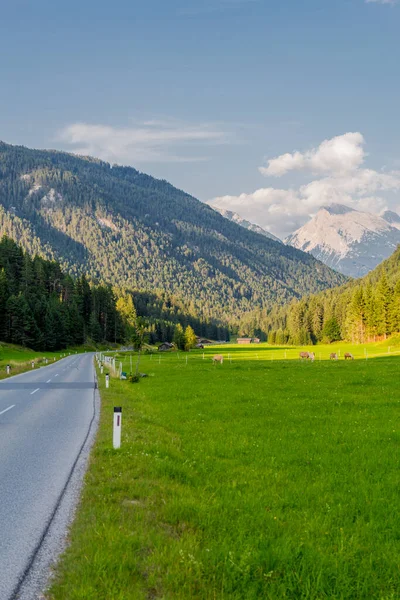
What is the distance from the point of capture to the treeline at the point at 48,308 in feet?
303

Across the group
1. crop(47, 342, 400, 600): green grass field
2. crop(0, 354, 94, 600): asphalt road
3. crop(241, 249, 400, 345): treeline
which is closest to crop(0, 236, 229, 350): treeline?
crop(241, 249, 400, 345): treeline

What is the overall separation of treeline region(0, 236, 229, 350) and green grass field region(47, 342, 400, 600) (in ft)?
231

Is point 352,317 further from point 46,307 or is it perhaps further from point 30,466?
point 30,466

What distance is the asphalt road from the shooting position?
5.75 m

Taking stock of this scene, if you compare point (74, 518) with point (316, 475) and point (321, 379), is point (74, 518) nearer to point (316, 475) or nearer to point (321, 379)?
point (316, 475)

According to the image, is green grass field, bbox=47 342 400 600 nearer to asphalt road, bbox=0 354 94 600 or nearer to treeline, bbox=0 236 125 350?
asphalt road, bbox=0 354 94 600

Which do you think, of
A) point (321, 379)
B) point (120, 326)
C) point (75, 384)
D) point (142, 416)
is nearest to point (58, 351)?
point (120, 326)

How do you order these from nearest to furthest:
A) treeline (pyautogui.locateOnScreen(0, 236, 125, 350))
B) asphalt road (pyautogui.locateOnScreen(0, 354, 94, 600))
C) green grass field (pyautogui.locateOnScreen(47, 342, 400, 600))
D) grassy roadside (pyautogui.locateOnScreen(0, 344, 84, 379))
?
green grass field (pyautogui.locateOnScreen(47, 342, 400, 600))
asphalt road (pyautogui.locateOnScreen(0, 354, 94, 600))
grassy roadside (pyautogui.locateOnScreen(0, 344, 84, 379))
treeline (pyautogui.locateOnScreen(0, 236, 125, 350))

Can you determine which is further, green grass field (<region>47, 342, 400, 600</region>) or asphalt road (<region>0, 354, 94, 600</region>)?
asphalt road (<region>0, 354, 94, 600</region>)

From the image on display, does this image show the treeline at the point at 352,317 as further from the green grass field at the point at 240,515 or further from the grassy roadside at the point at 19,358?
the green grass field at the point at 240,515

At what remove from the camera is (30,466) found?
982cm

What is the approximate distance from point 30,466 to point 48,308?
96856 mm

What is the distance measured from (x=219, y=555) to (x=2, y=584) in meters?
2.42

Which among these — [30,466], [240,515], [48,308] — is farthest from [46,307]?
[240,515]
